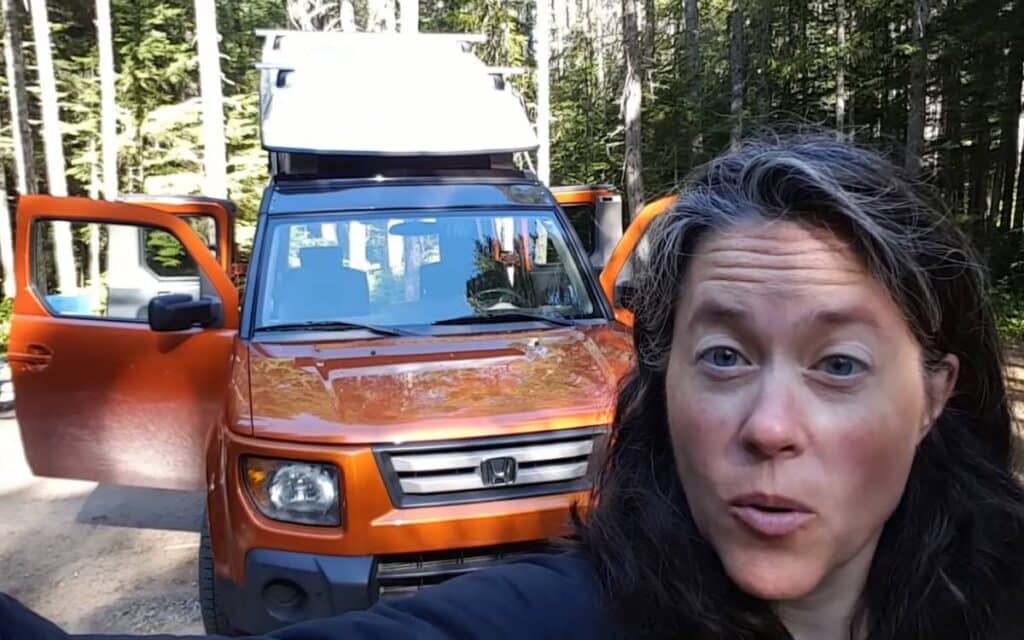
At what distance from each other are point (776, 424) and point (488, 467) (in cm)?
211

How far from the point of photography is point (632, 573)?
52.7 inches

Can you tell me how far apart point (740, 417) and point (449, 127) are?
13.7ft

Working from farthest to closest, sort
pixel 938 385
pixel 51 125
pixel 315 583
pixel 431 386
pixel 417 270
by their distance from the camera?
1. pixel 51 125
2. pixel 417 270
3. pixel 431 386
4. pixel 315 583
5. pixel 938 385

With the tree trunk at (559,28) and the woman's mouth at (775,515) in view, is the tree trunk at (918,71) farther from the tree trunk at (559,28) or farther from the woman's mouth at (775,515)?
the tree trunk at (559,28)

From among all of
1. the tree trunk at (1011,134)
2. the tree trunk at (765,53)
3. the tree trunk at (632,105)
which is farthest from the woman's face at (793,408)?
the tree trunk at (765,53)

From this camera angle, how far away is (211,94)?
1670 centimetres

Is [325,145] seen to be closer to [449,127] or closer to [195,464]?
[449,127]

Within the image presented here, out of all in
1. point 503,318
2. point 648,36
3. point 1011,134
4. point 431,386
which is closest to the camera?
point 431,386

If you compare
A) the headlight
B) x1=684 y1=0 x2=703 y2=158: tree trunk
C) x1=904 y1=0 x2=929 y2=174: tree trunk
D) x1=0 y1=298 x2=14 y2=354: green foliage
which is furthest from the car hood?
x1=684 y1=0 x2=703 y2=158: tree trunk

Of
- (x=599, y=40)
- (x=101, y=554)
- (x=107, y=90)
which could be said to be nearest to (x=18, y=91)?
(x=107, y=90)

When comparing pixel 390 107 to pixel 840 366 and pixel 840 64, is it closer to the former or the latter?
pixel 840 366

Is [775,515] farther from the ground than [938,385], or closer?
closer

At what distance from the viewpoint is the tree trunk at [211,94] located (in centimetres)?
1656

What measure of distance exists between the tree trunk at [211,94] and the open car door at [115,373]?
506 inches
